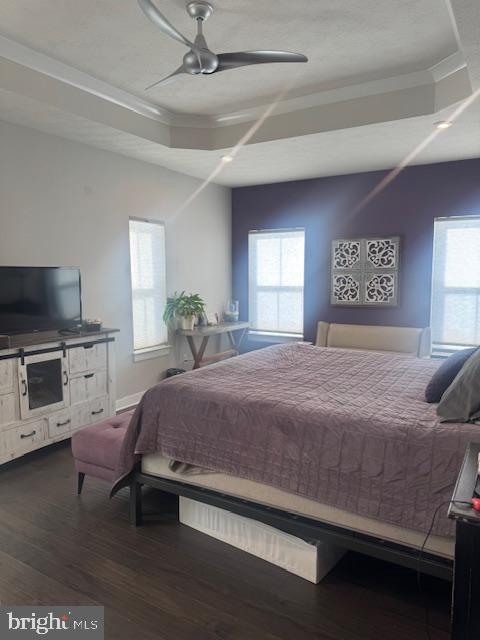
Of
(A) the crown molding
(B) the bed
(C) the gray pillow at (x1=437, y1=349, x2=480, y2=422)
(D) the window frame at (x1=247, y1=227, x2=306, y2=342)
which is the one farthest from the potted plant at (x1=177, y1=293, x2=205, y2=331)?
(C) the gray pillow at (x1=437, y1=349, x2=480, y2=422)

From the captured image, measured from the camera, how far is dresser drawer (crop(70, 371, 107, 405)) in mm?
3738

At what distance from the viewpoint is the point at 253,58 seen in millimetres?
2445

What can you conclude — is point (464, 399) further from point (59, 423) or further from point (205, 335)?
point (205, 335)

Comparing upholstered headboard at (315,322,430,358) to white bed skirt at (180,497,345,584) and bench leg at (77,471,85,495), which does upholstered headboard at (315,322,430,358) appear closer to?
white bed skirt at (180,497,345,584)

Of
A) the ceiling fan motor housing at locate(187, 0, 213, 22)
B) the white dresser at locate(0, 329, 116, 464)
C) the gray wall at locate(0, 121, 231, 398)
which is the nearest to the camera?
the ceiling fan motor housing at locate(187, 0, 213, 22)

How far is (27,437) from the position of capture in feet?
11.1

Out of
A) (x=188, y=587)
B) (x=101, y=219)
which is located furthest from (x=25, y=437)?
(x=101, y=219)

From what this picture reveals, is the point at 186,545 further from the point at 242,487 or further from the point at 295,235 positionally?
the point at 295,235

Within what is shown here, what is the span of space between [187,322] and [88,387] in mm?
1700

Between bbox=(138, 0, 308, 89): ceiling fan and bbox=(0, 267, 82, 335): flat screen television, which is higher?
bbox=(138, 0, 308, 89): ceiling fan

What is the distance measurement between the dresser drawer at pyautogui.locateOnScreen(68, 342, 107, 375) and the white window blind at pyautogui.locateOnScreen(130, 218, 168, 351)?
975mm

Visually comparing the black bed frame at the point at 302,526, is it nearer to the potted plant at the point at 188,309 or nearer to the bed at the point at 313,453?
the bed at the point at 313,453

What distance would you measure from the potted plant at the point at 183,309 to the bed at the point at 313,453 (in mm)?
2374

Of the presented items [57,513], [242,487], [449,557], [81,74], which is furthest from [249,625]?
[81,74]
